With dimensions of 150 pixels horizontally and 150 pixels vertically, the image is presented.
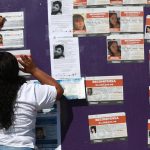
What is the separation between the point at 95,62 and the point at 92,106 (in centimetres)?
24

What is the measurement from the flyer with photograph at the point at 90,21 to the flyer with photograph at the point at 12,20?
11.3 inches

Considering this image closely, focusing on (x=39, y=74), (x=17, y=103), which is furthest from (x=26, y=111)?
(x=39, y=74)

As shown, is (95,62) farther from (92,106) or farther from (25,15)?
(25,15)

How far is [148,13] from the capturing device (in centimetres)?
231

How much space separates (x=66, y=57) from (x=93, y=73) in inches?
6.6

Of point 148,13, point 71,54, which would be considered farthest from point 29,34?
point 148,13

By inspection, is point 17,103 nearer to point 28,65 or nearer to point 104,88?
point 28,65

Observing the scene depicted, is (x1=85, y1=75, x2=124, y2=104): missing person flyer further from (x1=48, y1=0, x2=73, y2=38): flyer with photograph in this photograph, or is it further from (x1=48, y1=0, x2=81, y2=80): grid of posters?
(x1=48, y1=0, x2=73, y2=38): flyer with photograph

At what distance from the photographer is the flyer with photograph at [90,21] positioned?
230 cm

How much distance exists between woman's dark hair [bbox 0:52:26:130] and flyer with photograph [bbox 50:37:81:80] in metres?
0.37

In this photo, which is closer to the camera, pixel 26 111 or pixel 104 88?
pixel 26 111

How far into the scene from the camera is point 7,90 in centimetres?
198

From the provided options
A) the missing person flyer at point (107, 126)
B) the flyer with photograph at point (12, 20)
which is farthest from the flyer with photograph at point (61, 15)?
the missing person flyer at point (107, 126)

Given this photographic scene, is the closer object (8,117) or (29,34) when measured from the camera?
(8,117)
